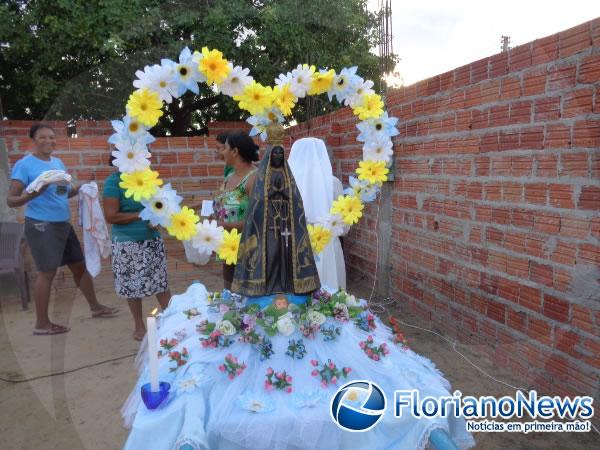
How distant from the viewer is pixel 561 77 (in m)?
3.01

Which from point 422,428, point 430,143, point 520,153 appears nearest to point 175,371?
point 422,428

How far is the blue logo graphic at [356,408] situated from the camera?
183 centimetres

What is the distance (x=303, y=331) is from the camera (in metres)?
2.19

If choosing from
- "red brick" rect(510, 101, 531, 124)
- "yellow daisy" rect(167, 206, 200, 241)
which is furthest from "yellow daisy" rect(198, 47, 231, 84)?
"red brick" rect(510, 101, 531, 124)

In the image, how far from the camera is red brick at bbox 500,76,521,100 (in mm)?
3375

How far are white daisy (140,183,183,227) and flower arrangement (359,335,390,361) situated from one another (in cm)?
138

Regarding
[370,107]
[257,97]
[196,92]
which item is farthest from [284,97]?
[370,107]

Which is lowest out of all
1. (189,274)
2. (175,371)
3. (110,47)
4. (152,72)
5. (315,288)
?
(189,274)

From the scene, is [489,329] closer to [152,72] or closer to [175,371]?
[175,371]

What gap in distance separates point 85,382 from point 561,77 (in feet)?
14.1

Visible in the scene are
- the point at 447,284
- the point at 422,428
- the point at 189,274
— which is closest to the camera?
the point at 422,428

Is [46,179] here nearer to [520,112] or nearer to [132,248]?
[132,248]

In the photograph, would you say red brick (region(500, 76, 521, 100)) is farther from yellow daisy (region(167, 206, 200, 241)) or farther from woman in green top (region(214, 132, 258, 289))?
yellow daisy (region(167, 206, 200, 241))

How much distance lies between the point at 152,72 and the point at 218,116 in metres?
9.63
